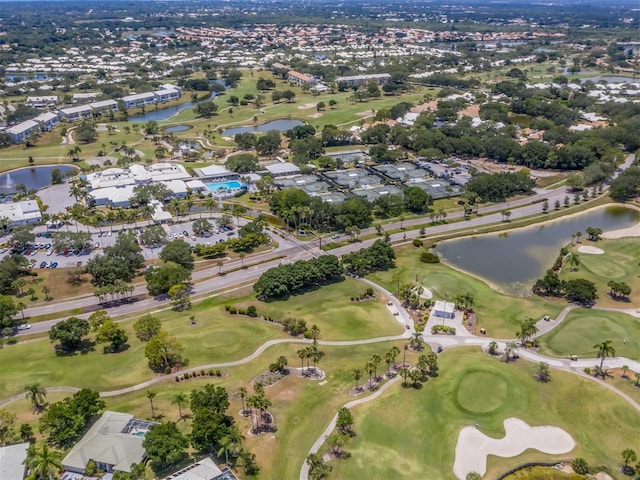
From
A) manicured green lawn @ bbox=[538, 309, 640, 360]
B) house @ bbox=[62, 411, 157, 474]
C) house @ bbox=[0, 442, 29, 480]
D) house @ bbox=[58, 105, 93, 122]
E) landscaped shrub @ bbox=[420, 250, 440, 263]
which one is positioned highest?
house @ bbox=[0, 442, 29, 480]

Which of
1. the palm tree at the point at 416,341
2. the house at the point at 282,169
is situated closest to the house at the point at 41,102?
the house at the point at 282,169

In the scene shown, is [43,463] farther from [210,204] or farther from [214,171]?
[214,171]

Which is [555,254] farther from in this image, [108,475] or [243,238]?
[108,475]

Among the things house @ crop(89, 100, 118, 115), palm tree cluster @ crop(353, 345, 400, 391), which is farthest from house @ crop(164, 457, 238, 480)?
house @ crop(89, 100, 118, 115)

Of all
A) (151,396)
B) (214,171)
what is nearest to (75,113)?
(214,171)

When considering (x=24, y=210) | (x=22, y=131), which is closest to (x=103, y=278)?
(x=24, y=210)

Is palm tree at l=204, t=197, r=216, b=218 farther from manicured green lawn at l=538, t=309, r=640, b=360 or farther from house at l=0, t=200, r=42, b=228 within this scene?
manicured green lawn at l=538, t=309, r=640, b=360
